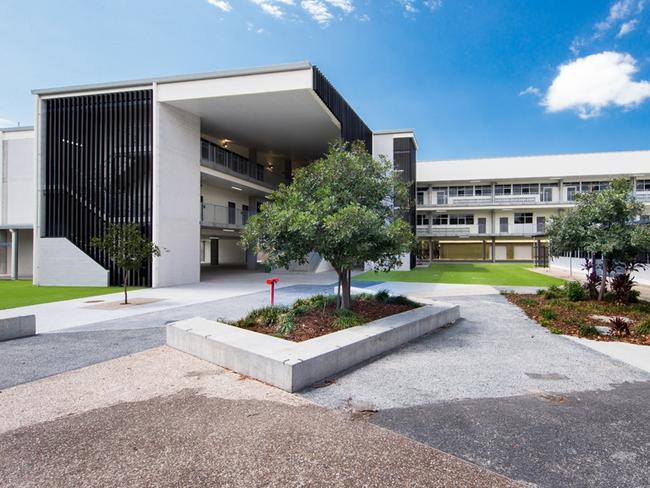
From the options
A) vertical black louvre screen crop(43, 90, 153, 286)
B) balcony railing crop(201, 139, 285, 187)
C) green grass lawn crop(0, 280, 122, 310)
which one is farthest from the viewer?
balcony railing crop(201, 139, 285, 187)

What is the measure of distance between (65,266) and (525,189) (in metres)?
45.9

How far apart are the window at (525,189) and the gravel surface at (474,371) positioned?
41461mm

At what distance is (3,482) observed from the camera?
3.14m

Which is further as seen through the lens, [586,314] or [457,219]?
[457,219]

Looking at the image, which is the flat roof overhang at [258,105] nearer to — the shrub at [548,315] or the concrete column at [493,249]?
the shrub at [548,315]

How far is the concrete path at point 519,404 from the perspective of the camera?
3.40 m

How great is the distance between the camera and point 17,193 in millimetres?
25359

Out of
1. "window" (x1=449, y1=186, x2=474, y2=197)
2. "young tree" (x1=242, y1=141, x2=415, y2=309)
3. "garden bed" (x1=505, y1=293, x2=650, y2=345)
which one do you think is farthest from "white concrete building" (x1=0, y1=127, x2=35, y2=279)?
"window" (x1=449, y1=186, x2=474, y2=197)

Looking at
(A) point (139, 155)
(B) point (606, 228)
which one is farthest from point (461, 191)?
(A) point (139, 155)

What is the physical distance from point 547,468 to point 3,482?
463cm

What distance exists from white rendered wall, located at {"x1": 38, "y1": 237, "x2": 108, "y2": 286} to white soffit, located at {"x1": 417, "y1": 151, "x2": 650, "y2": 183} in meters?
35.9

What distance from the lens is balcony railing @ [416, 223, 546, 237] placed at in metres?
43.4

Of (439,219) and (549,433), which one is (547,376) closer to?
(549,433)

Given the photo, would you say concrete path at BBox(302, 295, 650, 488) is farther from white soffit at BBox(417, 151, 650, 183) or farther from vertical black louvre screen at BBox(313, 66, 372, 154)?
white soffit at BBox(417, 151, 650, 183)
